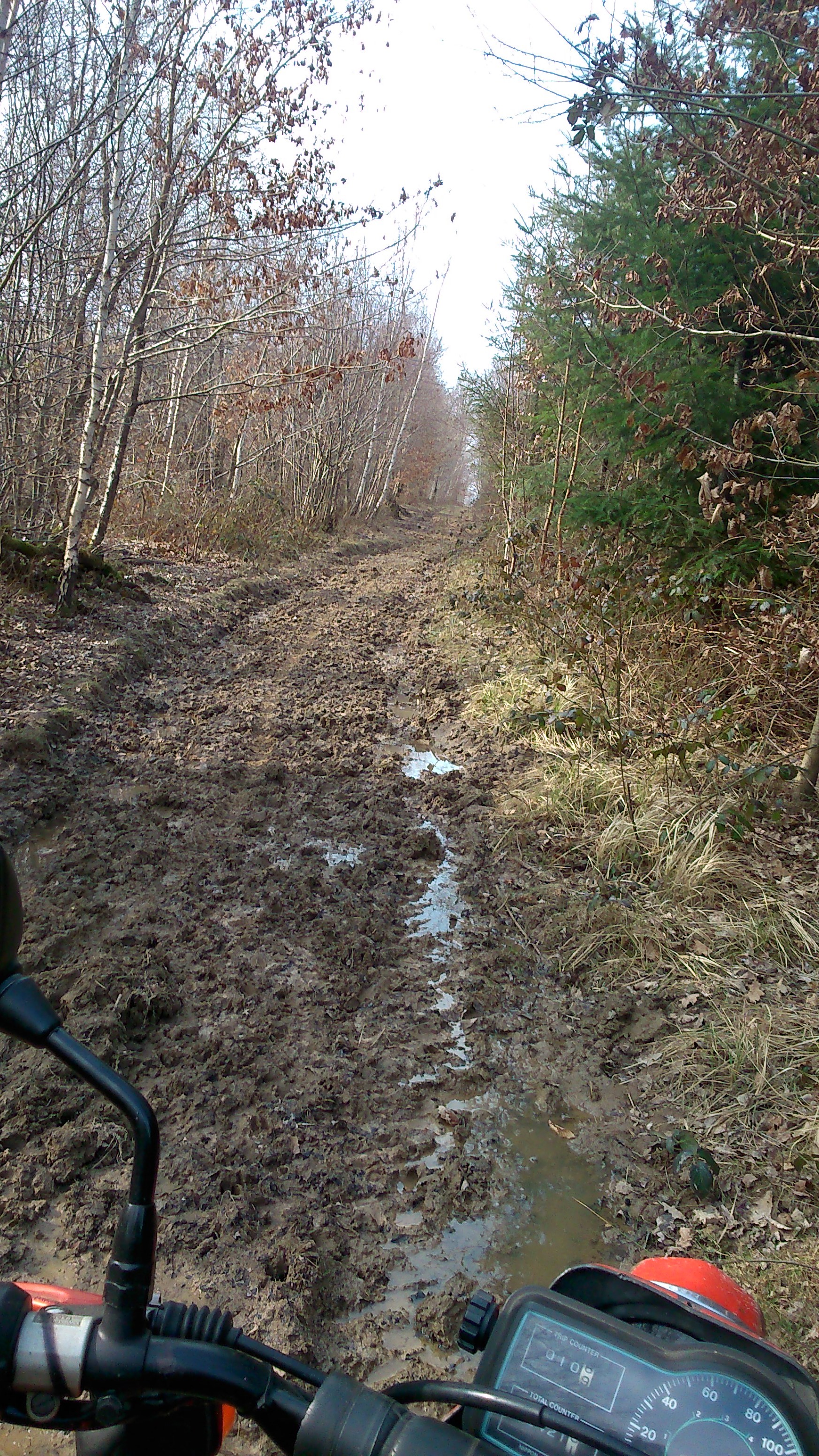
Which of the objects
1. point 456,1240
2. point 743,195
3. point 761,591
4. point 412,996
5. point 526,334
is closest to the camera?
point 456,1240

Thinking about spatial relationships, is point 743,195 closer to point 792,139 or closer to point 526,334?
point 792,139

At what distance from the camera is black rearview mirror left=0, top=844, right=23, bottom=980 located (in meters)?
1.11

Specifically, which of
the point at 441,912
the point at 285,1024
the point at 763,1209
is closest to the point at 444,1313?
the point at 763,1209

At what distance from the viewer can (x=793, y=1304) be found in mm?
2857

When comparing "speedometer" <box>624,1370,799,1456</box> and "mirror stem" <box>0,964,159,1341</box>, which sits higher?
"mirror stem" <box>0,964,159,1341</box>

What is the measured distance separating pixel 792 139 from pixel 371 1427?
15.6 feet

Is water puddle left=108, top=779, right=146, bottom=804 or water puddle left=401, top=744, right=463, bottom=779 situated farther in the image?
water puddle left=401, top=744, right=463, bottom=779

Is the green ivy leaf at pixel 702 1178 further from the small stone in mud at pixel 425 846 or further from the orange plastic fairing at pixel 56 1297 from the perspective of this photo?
the small stone in mud at pixel 425 846

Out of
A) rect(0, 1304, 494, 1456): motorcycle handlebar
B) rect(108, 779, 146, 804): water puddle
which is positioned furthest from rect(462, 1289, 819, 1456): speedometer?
rect(108, 779, 146, 804): water puddle

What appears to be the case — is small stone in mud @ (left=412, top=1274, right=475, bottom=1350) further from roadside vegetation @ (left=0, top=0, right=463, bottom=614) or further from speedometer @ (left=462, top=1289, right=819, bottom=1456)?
roadside vegetation @ (left=0, top=0, right=463, bottom=614)

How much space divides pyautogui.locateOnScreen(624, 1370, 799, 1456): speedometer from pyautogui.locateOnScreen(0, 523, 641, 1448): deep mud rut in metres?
1.78

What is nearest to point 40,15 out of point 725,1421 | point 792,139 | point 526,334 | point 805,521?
point 526,334

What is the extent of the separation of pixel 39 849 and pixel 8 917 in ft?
15.0

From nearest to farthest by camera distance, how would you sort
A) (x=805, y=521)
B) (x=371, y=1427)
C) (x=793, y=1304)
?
(x=371, y=1427), (x=793, y=1304), (x=805, y=521)
